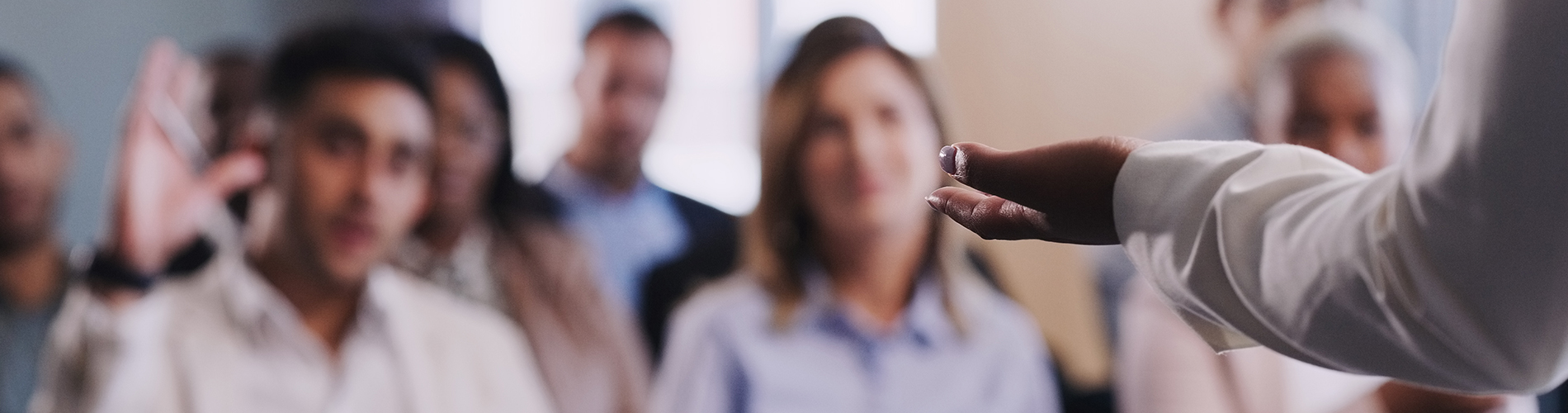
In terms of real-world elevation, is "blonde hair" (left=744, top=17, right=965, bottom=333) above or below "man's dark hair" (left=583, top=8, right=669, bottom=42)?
below

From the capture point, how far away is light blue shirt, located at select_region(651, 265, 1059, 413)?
6.00 feet

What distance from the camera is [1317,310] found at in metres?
0.44

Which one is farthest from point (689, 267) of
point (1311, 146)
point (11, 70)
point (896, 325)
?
point (11, 70)

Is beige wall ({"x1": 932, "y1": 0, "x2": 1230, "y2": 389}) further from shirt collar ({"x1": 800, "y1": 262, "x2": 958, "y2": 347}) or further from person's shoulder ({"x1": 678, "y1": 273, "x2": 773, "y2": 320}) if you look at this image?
person's shoulder ({"x1": 678, "y1": 273, "x2": 773, "y2": 320})

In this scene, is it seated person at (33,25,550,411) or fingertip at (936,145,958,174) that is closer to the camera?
fingertip at (936,145,958,174)

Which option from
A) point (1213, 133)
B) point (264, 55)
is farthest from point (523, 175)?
point (1213, 133)

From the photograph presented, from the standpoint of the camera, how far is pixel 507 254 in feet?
6.21

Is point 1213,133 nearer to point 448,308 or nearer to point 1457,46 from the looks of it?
point 448,308

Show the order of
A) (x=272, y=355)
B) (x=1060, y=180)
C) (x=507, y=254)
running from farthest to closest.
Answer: (x=507, y=254) → (x=272, y=355) → (x=1060, y=180)

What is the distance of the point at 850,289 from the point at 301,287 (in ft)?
2.82

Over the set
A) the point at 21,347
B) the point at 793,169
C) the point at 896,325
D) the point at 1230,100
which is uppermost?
the point at 1230,100

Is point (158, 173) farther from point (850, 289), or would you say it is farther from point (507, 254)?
point (850, 289)

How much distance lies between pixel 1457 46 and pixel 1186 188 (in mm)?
130

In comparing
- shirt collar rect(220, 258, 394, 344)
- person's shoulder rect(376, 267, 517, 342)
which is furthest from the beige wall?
shirt collar rect(220, 258, 394, 344)
